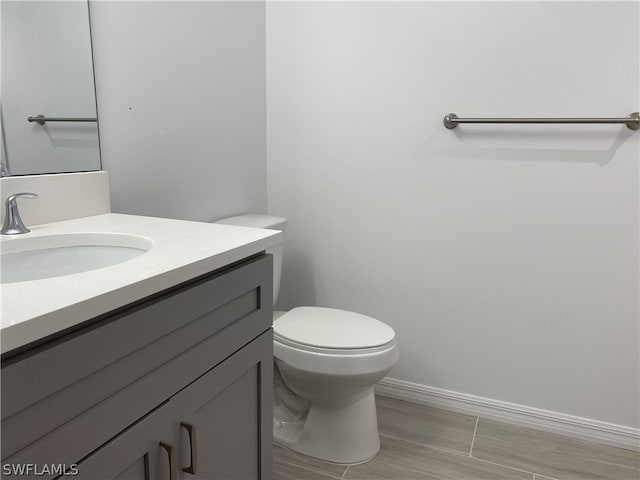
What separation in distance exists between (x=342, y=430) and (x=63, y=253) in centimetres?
107

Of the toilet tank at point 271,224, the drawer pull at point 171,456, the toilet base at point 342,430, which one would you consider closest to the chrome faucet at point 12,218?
the drawer pull at point 171,456

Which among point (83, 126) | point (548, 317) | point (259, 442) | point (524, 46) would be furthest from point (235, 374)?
point (524, 46)

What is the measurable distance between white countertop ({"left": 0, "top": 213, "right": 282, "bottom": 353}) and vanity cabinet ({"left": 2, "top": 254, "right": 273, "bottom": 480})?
0.10 feet

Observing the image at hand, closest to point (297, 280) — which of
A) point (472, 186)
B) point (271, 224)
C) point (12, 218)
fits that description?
point (271, 224)

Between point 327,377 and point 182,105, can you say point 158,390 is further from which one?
point 182,105

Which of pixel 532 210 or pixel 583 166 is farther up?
pixel 583 166

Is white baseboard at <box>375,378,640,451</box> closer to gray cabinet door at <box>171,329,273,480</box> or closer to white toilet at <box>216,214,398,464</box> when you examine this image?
white toilet at <box>216,214,398,464</box>

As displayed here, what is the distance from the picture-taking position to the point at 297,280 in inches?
88.2

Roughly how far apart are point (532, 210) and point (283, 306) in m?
1.11

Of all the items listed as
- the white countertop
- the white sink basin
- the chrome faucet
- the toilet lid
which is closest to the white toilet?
the toilet lid

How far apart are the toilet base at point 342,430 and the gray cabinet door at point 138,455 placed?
35.1 inches

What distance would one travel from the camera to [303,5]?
2.02 m

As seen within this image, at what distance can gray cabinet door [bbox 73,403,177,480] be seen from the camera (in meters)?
0.74

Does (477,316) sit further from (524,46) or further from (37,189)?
(37,189)
